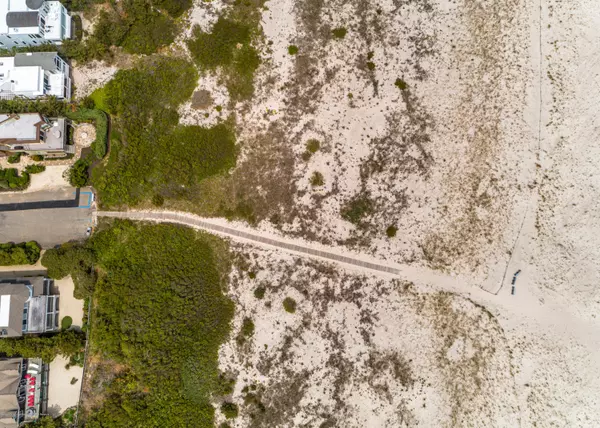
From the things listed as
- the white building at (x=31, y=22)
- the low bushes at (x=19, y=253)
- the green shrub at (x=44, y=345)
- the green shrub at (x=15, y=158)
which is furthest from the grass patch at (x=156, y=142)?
the green shrub at (x=44, y=345)

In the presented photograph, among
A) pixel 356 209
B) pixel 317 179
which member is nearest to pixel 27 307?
pixel 317 179

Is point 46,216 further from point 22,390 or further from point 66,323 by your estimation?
point 22,390

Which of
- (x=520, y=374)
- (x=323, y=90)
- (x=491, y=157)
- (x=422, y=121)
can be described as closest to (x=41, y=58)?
(x=323, y=90)

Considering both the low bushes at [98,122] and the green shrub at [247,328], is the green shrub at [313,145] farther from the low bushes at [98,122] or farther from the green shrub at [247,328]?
the low bushes at [98,122]

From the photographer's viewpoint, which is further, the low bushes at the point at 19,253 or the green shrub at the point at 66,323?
the green shrub at the point at 66,323

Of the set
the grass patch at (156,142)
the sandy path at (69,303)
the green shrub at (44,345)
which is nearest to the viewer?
the green shrub at (44,345)

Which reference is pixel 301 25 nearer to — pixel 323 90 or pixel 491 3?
pixel 323 90
